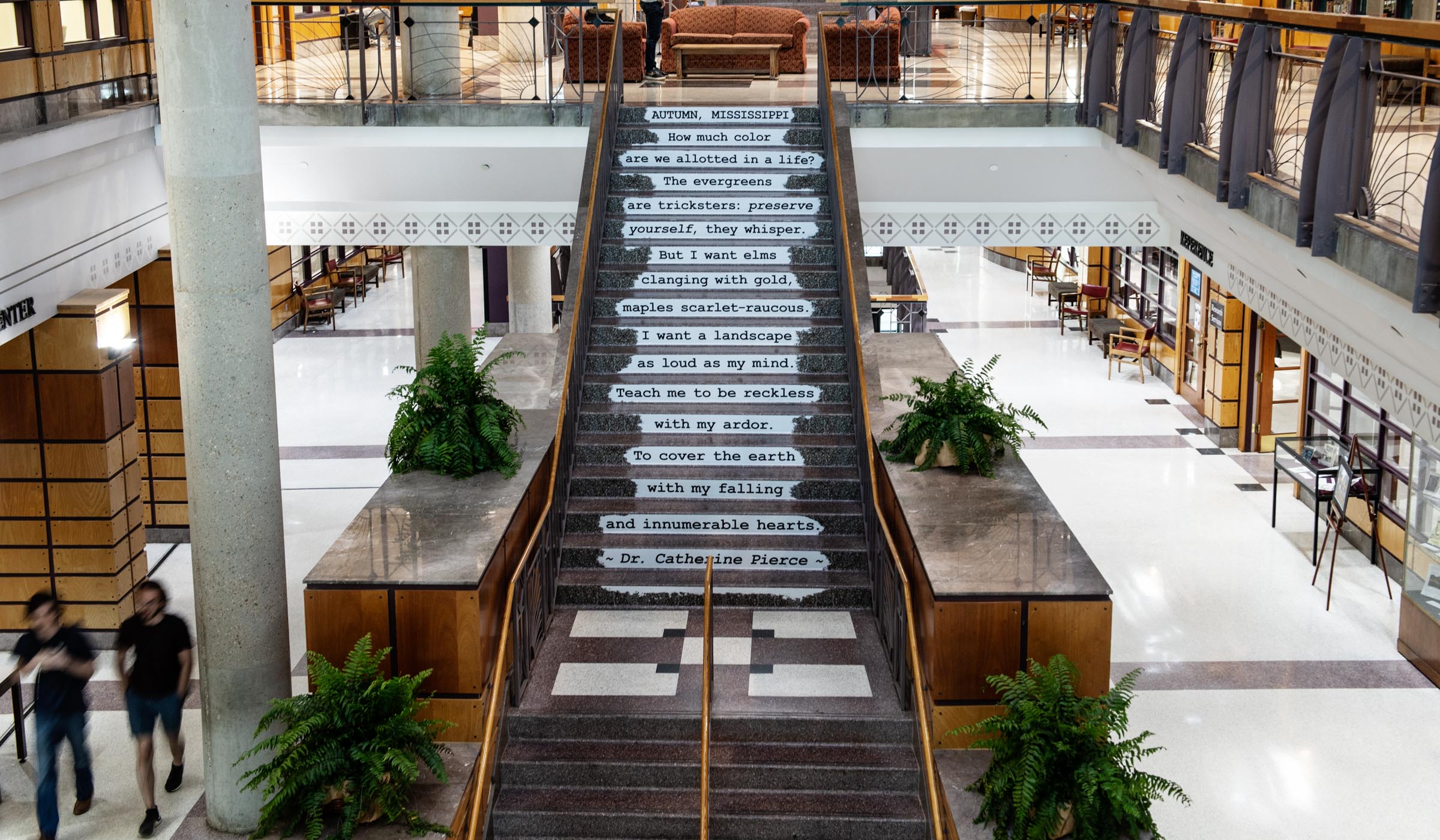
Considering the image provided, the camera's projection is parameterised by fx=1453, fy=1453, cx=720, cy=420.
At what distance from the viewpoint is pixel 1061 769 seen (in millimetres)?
6578

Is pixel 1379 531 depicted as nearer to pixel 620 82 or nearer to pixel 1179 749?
pixel 1179 749

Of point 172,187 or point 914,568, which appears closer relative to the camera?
point 172,187

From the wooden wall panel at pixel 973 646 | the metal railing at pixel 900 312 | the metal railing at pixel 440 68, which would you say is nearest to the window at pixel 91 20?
the metal railing at pixel 440 68

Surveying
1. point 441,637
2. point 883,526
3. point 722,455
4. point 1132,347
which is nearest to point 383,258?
point 1132,347

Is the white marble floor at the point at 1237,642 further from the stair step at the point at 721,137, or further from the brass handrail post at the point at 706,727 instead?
the stair step at the point at 721,137

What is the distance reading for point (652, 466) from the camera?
991 cm

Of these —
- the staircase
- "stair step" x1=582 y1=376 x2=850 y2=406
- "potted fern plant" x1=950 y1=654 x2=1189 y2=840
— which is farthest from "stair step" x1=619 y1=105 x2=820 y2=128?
"potted fern plant" x1=950 y1=654 x2=1189 y2=840

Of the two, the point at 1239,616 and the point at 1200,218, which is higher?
the point at 1200,218

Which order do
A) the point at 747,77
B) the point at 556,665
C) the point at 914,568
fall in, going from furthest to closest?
the point at 747,77
the point at 556,665
the point at 914,568

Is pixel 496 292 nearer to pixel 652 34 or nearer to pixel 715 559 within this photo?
pixel 652 34

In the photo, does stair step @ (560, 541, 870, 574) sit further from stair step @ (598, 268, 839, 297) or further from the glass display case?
the glass display case

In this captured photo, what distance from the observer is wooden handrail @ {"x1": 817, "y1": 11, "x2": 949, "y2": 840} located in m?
6.95

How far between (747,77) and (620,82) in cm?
360

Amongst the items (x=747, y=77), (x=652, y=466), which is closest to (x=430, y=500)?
(x=652, y=466)
